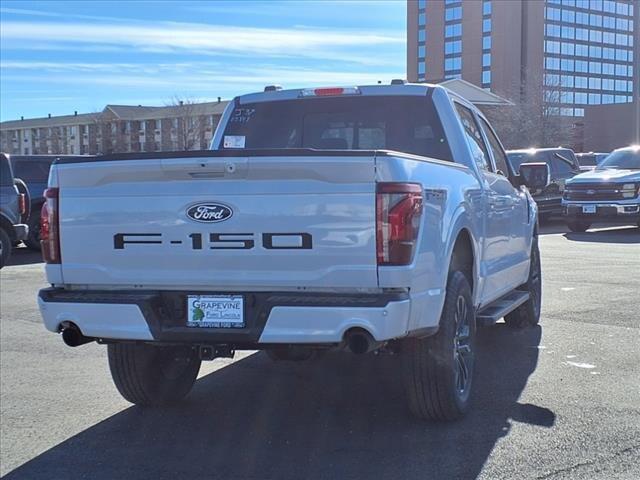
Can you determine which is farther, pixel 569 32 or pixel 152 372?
pixel 569 32

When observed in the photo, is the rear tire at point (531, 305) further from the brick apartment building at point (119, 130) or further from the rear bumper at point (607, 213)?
the brick apartment building at point (119, 130)

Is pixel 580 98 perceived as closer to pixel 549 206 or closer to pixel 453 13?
pixel 453 13

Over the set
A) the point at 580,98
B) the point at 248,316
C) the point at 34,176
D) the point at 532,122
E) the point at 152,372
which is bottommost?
the point at 152,372

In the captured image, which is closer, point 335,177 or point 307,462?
point 335,177

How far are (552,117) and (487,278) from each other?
6376cm

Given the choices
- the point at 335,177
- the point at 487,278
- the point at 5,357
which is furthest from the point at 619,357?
the point at 5,357

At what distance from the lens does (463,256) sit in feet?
17.6

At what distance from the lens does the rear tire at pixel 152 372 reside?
210 inches

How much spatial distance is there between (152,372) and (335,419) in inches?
51.6

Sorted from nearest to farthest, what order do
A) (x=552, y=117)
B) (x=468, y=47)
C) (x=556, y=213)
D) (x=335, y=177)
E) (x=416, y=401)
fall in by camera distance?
(x=335, y=177) < (x=416, y=401) < (x=556, y=213) < (x=552, y=117) < (x=468, y=47)

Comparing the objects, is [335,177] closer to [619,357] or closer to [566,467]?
[566,467]

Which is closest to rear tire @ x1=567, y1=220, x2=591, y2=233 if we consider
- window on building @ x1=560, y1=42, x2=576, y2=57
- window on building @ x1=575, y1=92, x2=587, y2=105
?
window on building @ x1=560, y1=42, x2=576, y2=57

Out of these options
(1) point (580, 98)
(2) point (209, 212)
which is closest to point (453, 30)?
(1) point (580, 98)

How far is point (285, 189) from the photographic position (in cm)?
425
